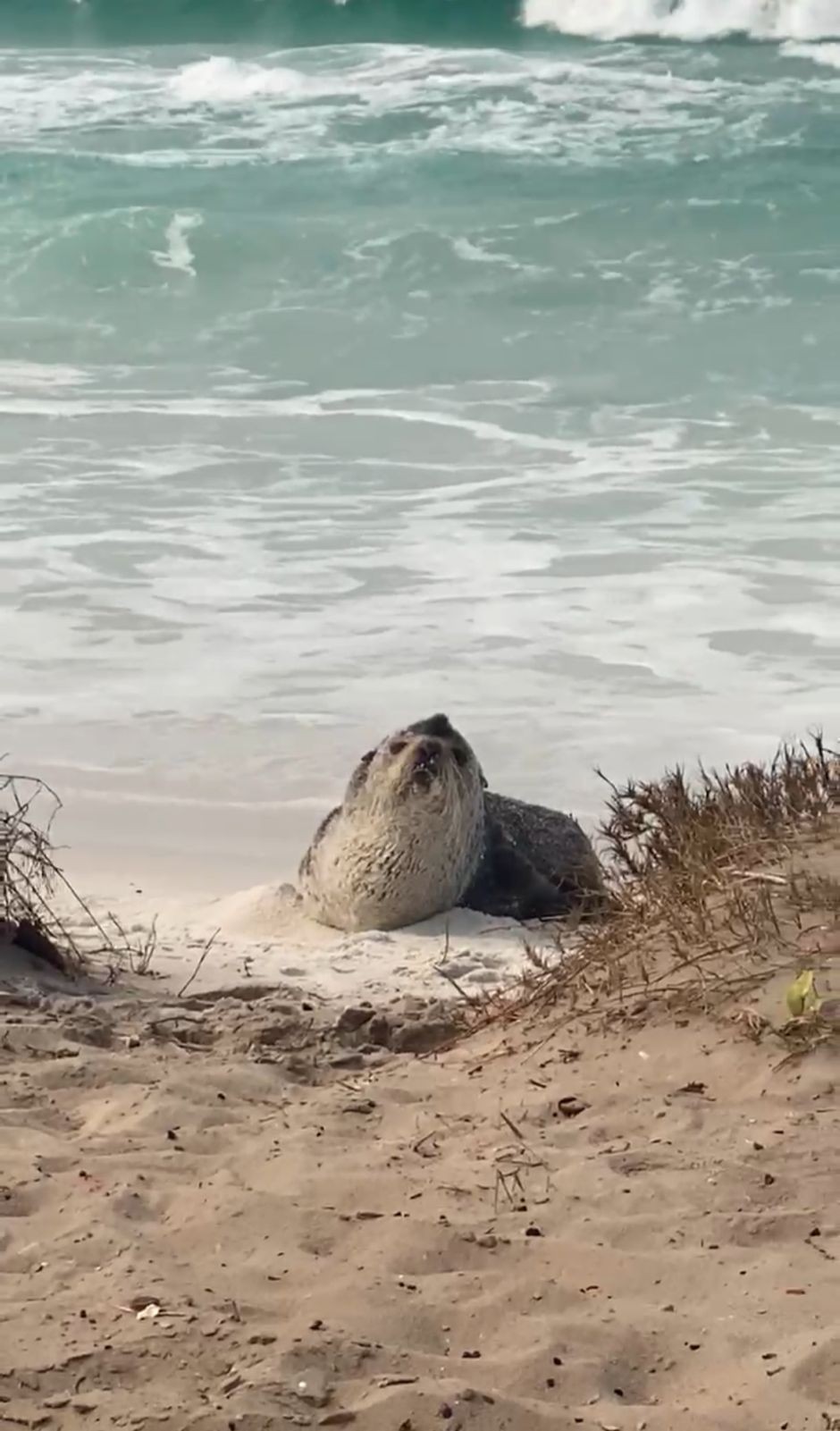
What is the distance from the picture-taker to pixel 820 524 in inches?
523

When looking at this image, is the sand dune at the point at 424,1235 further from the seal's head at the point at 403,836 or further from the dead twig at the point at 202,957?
the seal's head at the point at 403,836

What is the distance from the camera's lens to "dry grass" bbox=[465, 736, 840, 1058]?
15.1 ft

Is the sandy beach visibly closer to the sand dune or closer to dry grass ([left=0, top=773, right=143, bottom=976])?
the sand dune

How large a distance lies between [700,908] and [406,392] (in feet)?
46.3

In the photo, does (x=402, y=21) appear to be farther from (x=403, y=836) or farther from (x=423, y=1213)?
(x=423, y=1213)

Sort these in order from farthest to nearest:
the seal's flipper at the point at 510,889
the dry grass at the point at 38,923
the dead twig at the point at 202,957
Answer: the seal's flipper at the point at 510,889 < the dead twig at the point at 202,957 < the dry grass at the point at 38,923

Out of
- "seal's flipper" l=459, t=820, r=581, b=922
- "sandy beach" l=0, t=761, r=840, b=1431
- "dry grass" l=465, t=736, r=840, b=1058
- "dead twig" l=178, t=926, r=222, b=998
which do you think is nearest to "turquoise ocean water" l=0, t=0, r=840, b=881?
"seal's flipper" l=459, t=820, r=581, b=922

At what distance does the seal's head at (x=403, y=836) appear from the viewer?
6.80 m

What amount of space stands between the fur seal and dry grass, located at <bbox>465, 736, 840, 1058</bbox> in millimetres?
827

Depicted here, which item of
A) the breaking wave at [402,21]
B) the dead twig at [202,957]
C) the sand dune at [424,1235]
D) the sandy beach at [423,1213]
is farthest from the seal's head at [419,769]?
the breaking wave at [402,21]

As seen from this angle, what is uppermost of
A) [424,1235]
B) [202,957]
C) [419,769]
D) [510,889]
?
[424,1235]

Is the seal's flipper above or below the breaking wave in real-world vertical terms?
below

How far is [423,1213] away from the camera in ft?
11.9

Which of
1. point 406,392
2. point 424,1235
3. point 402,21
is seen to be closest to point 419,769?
point 424,1235
